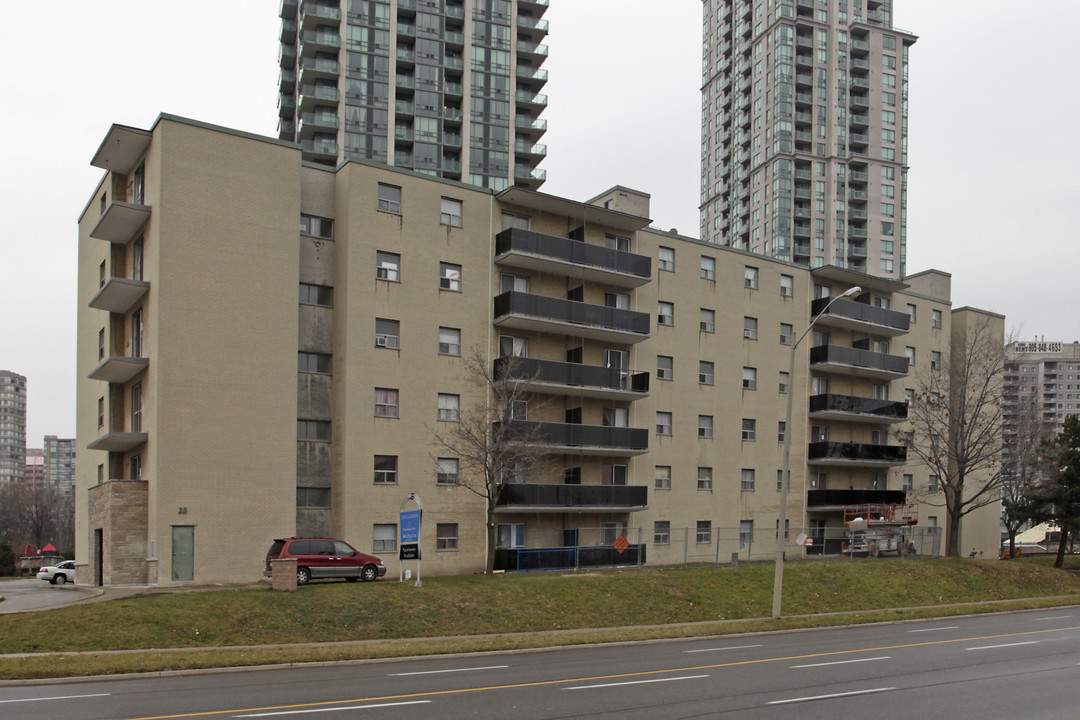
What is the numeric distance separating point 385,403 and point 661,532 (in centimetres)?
1751

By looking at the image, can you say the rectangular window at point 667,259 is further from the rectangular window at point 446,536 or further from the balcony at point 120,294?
the balcony at point 120,294

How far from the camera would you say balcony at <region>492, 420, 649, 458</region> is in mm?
41656

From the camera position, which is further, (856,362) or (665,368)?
(856,362)

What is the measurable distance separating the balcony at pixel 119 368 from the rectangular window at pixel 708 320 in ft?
97.3

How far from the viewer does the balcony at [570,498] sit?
4197 centimetres

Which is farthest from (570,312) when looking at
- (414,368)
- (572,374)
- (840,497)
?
(840,497)

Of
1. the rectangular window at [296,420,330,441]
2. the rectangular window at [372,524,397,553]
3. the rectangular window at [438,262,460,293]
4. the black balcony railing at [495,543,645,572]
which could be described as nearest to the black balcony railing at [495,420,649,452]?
the black balcony railing at [495,543,645,572]

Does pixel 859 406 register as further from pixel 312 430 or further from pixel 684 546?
pixel 312 430

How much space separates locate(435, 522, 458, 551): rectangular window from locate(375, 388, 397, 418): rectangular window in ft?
18.1

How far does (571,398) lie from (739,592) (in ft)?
49.9

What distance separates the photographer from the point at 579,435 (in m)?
44.4

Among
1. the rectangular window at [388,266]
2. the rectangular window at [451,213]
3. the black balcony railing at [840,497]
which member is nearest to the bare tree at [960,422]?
the black balcony railing at [840,497]

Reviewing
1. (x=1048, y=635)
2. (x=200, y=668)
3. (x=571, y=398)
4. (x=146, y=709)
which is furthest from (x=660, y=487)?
(x=146, y=709)

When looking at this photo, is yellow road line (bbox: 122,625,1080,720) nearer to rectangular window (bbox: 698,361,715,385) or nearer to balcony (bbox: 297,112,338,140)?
rectangular window (bbox: 698,361,715,385)
